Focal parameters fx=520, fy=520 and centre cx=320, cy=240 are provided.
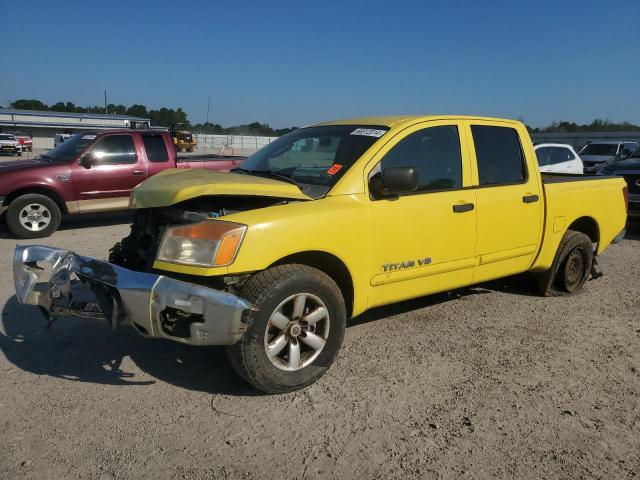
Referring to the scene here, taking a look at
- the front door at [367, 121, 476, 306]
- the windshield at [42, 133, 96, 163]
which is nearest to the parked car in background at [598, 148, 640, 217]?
the front door at [367, 121, 476, 306]

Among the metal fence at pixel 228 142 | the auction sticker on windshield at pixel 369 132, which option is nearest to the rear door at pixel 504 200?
the auction sticker on windshield at pixel 369 132

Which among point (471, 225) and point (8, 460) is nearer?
point (8, 460)

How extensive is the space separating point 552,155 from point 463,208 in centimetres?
1006

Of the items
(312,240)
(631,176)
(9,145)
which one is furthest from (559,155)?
(9,145)

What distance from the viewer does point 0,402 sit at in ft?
10.4

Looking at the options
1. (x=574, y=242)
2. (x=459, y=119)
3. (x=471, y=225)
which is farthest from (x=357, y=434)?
(x=574, y=242)

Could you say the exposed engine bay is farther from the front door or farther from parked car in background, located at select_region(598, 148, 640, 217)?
parked car in background, located at select_region(598, 148, 640, 217)

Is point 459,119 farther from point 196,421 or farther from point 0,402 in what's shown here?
point 0,402

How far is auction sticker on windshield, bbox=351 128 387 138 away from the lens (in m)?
3.95

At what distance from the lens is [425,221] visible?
3.94m

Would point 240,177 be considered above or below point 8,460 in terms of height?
above

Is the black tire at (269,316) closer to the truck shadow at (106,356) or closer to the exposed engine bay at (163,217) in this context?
the truck shadow at (106,356)

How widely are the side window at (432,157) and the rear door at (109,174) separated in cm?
643

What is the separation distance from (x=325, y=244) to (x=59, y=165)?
6966mm
